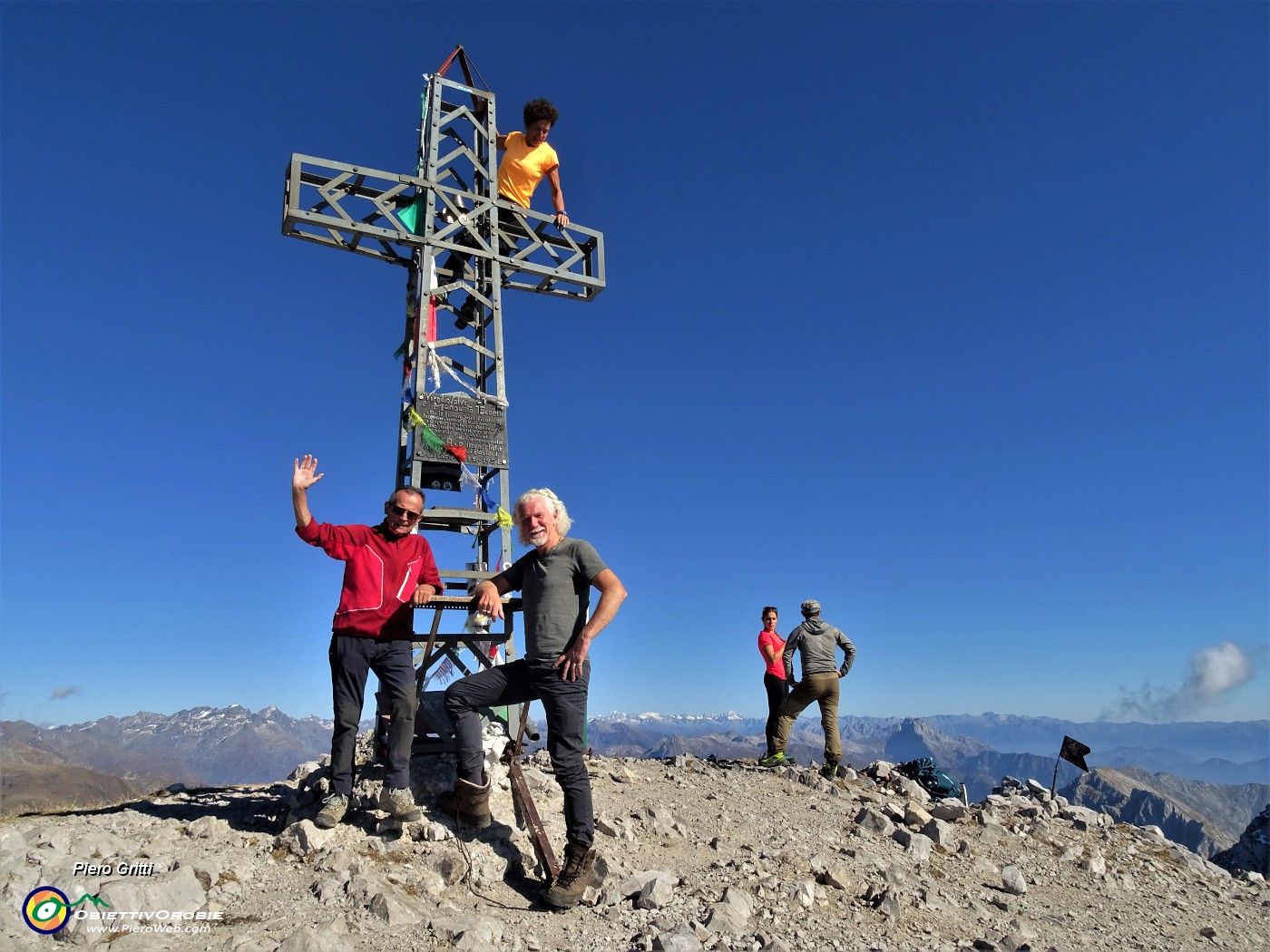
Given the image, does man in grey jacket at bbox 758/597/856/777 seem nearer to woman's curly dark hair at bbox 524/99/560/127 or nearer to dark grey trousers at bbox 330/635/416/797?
dark grey trousers at bbox 330/635/416/797

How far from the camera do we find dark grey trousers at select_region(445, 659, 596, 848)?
170 inches

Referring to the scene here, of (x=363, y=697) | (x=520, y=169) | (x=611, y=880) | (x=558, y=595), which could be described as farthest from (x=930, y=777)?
(x=520, y=169)

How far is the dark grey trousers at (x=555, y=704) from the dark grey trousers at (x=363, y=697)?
50cm

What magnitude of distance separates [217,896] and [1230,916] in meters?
8.08

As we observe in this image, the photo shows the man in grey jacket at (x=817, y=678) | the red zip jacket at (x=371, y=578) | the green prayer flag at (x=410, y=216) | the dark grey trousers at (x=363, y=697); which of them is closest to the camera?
the dark grey trousers at (x=363, y=697)

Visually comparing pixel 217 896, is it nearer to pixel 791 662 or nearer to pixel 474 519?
pixel 474 519

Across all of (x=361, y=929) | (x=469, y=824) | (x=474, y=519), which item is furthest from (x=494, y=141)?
(x=361, y=929)

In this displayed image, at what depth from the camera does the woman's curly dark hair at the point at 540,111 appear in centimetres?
831

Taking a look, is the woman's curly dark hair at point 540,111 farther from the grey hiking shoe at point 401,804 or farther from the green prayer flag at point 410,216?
the grey hiking shoe at point 401,804

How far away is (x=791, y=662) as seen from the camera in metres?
10.5

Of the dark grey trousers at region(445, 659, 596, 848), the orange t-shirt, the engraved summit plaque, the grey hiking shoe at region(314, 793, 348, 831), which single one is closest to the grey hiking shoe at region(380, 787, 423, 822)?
the grey hiking shoe at region(314, 793, 348, 831)

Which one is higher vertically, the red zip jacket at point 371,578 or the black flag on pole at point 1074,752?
the red zip jacket at point 371,578

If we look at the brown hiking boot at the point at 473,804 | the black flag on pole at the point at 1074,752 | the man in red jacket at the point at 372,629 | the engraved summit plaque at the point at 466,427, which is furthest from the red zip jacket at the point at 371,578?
the black flag on pole at the point at 1074,752

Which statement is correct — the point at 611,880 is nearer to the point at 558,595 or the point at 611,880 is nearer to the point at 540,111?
the point at 558,595
